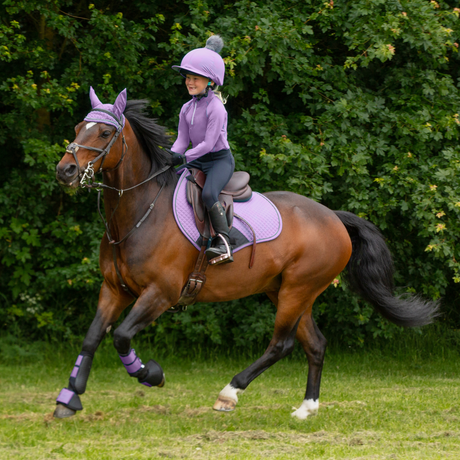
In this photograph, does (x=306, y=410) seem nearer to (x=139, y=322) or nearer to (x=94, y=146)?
(x=139, y=322)

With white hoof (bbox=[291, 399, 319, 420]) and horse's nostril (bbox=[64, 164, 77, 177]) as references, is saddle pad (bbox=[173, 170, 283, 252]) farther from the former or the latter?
white hoof (bbox=[291, 399, 319, 420])

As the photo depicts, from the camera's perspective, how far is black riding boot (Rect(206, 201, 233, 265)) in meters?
5.27

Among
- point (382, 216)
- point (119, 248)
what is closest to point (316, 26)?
point (382, 216)

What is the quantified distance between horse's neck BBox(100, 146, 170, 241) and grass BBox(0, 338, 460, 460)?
5.35 ft

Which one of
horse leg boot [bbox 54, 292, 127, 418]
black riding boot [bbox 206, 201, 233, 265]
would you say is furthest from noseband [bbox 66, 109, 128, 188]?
horse leg boot [bbox 54, 292, 127, 418]

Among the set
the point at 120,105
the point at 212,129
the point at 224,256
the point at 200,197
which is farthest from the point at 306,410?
the point at 120,105

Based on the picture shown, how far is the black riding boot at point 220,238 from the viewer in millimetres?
5266

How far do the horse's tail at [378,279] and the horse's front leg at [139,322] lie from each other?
2297 mm

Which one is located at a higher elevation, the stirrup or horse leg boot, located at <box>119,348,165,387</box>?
the stirrup

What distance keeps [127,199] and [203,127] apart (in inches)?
33.7

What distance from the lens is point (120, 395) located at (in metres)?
7.65

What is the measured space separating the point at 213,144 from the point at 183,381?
14.6 feet

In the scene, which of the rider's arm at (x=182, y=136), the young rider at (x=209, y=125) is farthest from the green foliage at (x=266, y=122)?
the young rider at (x=209, y=125)

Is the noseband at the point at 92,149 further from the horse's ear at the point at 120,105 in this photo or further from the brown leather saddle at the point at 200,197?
the brown leather saddle at the point at 200,197
